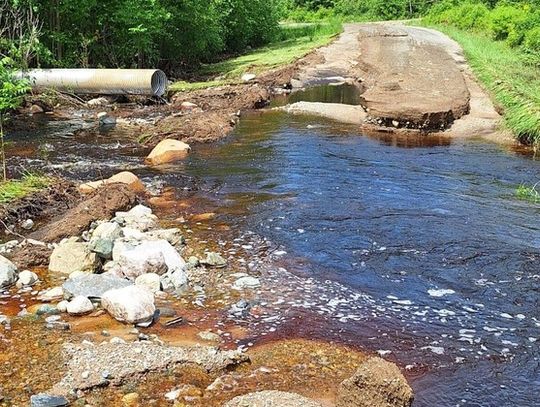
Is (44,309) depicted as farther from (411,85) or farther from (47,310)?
(411,85)

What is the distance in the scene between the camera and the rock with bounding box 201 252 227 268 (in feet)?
24.2

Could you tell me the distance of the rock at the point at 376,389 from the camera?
4.44 m

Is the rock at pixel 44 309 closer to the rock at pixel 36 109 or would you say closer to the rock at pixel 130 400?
the rock at pixel 130 400

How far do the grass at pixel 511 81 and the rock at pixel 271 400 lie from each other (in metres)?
10.4

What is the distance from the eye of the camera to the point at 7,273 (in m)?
6.84

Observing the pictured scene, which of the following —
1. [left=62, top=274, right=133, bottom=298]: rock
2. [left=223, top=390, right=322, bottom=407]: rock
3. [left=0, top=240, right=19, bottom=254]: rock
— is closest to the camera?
[left=223, top=390, right=322, bottom=407]: rock

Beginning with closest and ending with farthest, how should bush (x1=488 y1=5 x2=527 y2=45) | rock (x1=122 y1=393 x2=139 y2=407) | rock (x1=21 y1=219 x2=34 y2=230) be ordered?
rock (x1=122 y1=393 x2=139 y2=407)
rock (x1=21 y1=219 x2=34 y2=230)
bush (x1=488 y1=5 x2=527 y2=45)

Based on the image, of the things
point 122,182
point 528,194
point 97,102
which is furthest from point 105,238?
point 97,102

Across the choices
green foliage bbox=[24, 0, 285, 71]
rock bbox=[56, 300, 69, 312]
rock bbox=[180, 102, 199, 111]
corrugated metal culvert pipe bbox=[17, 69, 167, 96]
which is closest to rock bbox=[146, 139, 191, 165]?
rock bbox=[180, 102, 199, 111]

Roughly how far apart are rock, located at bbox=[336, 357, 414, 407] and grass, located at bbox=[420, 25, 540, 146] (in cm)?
1013

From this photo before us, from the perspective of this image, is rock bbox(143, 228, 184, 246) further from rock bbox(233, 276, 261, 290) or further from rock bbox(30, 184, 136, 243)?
rock bbox(233, 276, 261, 290)

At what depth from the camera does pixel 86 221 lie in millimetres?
8484

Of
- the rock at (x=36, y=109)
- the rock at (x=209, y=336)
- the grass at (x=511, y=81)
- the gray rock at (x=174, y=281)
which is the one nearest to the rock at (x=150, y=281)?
the gray rock at (x=174, y=281)

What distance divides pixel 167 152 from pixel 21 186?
3699 millimetres
